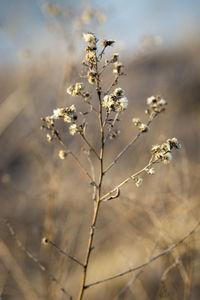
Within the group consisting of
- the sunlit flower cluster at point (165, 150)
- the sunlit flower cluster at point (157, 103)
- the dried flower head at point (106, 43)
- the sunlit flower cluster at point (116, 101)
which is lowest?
the sunlit flower cluster at point (165, 150)

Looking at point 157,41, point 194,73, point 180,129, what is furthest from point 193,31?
point 157,41

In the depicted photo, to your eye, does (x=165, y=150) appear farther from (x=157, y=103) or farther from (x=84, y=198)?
(x=84, y=198)

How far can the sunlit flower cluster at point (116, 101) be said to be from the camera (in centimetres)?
139

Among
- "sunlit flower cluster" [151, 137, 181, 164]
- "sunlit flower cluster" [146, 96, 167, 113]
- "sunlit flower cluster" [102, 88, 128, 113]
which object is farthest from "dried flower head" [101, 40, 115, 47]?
"sunlit flower cluster" [151, 137, 181, 164]

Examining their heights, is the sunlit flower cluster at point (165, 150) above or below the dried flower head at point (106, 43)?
below

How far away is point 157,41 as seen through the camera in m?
3.40

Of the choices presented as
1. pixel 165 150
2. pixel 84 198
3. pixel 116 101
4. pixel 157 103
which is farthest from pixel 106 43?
pixel 84 198

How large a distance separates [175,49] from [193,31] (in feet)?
5.95

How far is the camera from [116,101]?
142 cm

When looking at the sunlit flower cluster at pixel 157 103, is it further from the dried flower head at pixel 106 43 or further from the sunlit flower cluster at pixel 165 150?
the dried flower head at pixel 106 43

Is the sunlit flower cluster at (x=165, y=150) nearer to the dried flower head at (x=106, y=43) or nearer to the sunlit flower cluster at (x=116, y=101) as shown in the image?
the sunlit flower cluster at (x=116, y=101)

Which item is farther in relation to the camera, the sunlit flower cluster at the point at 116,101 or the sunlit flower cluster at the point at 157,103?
the sunlit flower cluster at the point at 157,103

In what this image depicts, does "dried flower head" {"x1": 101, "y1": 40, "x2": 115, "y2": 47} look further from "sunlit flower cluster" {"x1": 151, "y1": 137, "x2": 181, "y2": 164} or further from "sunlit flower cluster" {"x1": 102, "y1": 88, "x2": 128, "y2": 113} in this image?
"sunlit flower cluster" {"x1": 151, "y1": 137, "x2": 181, "y2": 164}

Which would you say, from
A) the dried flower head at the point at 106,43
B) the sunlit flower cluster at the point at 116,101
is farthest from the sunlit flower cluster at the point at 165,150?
the dried flower head at the point at 106,43
